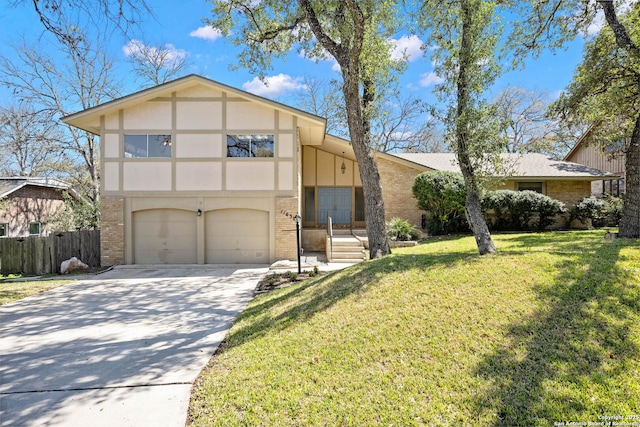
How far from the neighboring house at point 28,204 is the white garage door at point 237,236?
1211cm

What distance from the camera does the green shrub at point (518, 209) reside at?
1377 cm

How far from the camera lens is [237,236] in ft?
39.2

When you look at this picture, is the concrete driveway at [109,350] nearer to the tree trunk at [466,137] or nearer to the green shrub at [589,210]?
the tree trunk at [466,137]

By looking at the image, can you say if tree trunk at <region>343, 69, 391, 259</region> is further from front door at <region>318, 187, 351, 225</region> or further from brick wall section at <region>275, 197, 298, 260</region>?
front door at <region>318, 187, 351, 225</region>

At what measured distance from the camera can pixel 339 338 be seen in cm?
397

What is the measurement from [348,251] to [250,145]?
5365 mm

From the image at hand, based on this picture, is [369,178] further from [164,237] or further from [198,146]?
[164,237]

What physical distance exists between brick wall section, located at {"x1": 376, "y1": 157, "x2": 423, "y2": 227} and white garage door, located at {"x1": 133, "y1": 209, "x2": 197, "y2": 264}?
8755mm

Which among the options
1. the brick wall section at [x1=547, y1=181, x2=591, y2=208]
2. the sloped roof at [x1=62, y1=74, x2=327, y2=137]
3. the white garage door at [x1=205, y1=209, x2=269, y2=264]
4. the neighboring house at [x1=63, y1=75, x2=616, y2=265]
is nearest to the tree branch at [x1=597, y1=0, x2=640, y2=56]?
the sloped roof at [x1=62, y1=74, x2=327, y2=137]

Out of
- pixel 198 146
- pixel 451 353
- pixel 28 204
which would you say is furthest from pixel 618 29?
pixel 28 204

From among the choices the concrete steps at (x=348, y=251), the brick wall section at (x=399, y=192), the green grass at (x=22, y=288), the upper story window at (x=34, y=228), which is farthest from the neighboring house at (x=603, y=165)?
the upper story window at (x=34, y=228)

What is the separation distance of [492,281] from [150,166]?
11464 mm

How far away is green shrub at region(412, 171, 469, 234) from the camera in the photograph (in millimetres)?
13219

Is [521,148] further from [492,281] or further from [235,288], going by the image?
[235,288]
